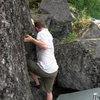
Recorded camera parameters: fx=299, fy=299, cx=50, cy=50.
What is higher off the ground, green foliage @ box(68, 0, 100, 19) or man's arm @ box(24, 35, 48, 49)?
man's arm @ box(24, 35, 48, 49)

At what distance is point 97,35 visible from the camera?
9.61 meters

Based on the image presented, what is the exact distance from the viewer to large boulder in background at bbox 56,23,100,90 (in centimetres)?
841

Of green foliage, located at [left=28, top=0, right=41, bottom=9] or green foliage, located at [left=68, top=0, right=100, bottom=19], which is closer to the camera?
green foliage, located at [left=28, top=0, right=41, bottom=9]

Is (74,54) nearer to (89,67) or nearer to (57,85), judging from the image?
(89,67)

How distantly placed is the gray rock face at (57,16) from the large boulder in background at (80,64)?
854mm

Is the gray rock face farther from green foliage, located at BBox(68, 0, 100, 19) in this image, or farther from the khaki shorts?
green foliage, located at BBox(68, 0, 100, 19)

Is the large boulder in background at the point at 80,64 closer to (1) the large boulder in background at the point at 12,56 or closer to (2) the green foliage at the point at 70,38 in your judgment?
(2) the green foliage at the point at 70,38

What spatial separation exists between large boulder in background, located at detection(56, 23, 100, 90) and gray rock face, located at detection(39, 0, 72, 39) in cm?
85

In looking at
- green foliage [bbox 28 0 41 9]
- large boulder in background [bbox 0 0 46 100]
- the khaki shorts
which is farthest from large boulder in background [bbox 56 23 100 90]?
large boulder in background [bbox 0 0 46 100]

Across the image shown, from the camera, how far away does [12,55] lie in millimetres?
5621

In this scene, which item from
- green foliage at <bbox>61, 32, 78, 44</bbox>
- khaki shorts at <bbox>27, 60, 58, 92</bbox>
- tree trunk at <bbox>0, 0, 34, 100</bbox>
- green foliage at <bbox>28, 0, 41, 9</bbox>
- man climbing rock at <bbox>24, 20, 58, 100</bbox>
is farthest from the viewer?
green foliage at <bbox>28, 0, 41, 9</bbox>

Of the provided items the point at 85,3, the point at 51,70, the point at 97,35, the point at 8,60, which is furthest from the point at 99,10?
the point at 8,60

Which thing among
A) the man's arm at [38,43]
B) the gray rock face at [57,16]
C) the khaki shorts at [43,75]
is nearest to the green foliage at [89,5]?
the gray rock face at [57,16]

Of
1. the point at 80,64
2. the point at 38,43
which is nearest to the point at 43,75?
the point at 38,43
